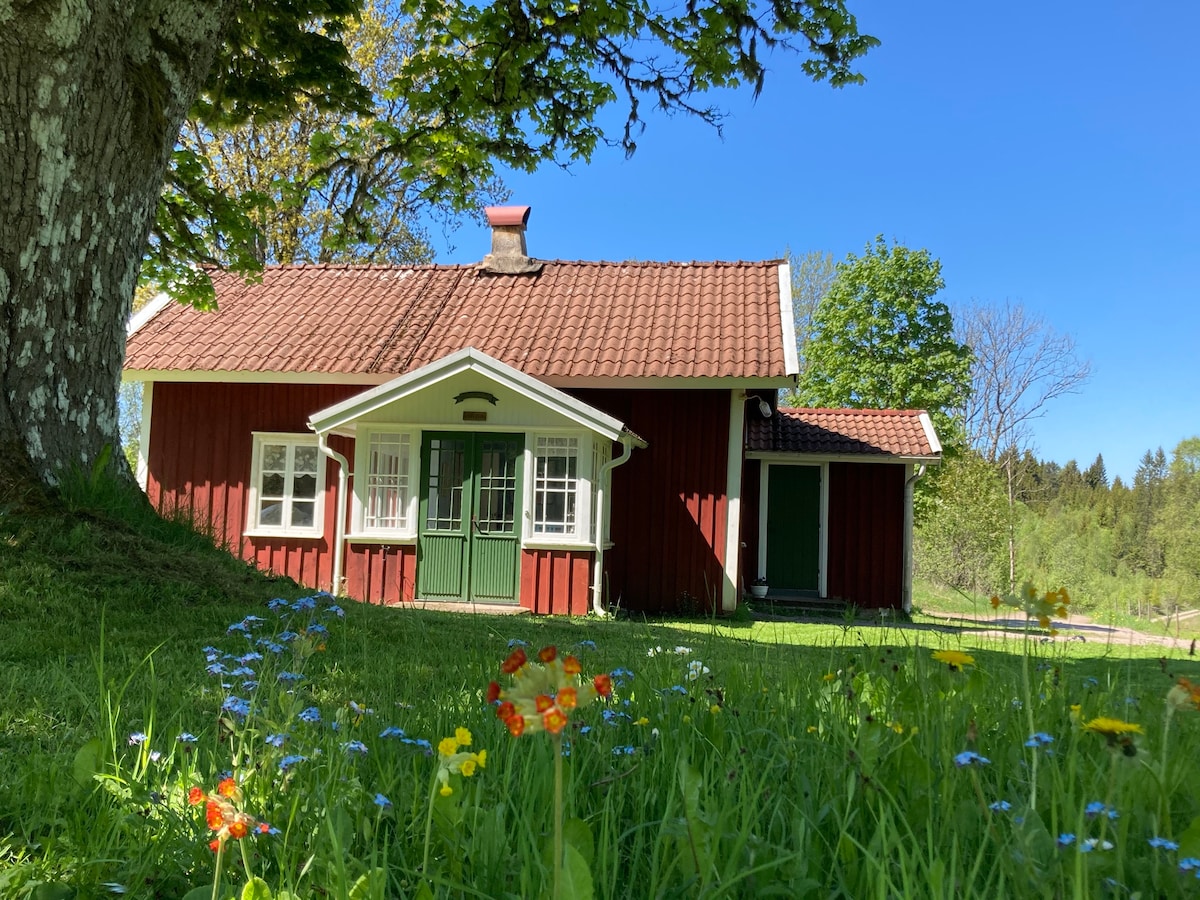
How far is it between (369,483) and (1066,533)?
107ft

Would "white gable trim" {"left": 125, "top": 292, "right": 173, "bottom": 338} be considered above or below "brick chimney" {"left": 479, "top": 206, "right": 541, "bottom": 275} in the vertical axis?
below

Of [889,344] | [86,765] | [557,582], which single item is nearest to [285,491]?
[557,582]

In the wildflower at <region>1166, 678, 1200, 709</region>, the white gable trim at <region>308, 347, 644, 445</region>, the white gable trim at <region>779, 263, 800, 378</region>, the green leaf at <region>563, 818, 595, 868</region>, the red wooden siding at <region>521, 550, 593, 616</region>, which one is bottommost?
the red wooden siding at <region>521, 550, 593, 616</region>

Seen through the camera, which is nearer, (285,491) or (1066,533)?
(285,491)

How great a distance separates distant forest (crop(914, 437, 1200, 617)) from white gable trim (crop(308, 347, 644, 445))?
480cm

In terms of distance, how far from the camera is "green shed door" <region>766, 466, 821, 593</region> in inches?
599

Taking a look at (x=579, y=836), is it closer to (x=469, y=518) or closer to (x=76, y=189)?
(x=76, y=189)

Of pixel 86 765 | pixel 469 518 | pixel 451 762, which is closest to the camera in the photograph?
pixel 451 762

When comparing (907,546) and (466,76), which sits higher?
(466,76)

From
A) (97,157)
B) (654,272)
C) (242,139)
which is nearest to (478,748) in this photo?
(97,157)

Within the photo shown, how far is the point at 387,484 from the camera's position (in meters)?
11.8

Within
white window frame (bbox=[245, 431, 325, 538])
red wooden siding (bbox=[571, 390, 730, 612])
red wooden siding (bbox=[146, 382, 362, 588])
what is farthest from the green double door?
white window frame (bbox=[245, 431, 325, 538])

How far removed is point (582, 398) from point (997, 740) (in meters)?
10.6

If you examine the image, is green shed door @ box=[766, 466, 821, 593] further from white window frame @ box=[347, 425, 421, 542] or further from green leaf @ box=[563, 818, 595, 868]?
green leaf @ box=[563, 818, 595, 868]
